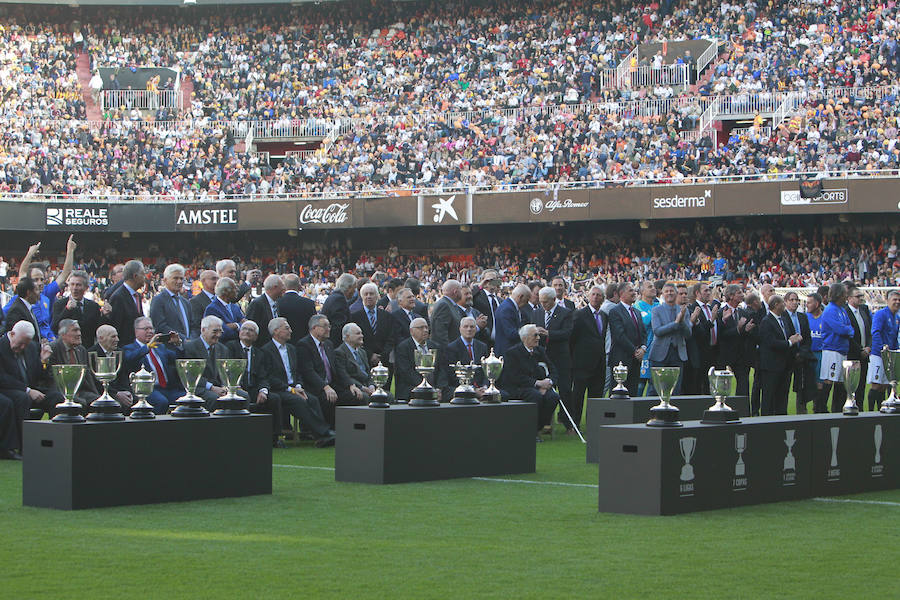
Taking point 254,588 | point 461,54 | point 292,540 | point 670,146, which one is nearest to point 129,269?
point 292,540

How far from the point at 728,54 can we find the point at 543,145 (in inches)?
274

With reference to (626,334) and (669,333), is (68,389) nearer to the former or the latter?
(626,334)

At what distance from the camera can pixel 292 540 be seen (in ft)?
24.7

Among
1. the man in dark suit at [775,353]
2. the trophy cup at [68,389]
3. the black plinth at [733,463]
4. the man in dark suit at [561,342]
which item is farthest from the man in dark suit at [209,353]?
the man in dark suit at [775,353]

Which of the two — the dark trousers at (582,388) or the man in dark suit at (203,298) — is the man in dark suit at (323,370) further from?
the dark trousers at (582,388)

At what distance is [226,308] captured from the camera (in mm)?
14039

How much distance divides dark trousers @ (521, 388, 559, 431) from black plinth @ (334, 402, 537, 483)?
2.65 metres

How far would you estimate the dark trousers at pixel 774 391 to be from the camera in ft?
53.7

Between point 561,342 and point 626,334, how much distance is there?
0.87 m

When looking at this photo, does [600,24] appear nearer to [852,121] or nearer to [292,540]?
[852,121]

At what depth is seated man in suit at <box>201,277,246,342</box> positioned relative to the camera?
44.9 feet

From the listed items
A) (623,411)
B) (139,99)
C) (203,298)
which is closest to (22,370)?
(203,298)

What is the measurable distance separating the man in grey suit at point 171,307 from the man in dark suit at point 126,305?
187 mm

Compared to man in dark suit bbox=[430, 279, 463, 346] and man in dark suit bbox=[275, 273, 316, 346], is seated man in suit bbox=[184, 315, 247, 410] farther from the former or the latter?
man in dark suit bbox=[430, 279, 463, 346]
